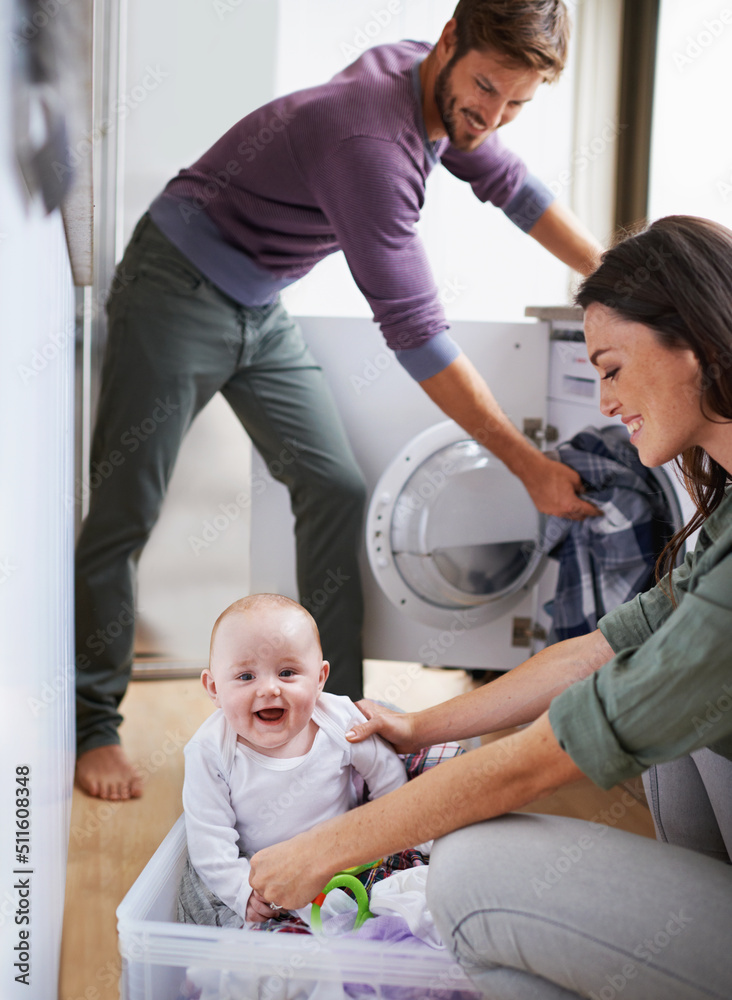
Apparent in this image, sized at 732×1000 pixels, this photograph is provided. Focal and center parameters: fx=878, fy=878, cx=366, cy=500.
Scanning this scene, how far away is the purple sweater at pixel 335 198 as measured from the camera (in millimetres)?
1366

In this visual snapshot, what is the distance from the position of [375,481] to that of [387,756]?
0.84 m

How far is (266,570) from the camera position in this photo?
1.79 metres

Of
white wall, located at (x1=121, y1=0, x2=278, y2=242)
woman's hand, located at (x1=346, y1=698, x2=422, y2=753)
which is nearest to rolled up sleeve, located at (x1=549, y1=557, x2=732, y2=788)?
woman's hand, located at (x1=346, y1=698, x2=422, y2=753)

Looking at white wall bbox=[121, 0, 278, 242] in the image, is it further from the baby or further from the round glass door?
the baby

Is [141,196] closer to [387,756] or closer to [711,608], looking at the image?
[387,756]

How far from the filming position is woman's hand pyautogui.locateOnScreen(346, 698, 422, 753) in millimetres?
1008

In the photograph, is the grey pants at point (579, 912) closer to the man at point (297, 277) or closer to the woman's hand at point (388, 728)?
the woman's hand at point (388, 728)

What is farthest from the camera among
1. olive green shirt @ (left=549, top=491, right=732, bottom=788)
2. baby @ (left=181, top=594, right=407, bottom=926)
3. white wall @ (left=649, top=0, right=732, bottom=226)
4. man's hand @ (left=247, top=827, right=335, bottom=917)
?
white wall @ (left=649, top=0, right=732, bottom=226)

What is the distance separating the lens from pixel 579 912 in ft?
2.24

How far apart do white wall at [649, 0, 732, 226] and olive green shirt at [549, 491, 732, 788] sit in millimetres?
1660

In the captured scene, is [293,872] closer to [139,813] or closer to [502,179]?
[139,813]

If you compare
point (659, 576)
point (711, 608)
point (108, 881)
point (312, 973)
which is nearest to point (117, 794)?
point (108, 881)

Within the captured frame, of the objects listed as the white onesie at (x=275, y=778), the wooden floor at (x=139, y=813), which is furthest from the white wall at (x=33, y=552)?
the white onesie at (x=275, y=778)

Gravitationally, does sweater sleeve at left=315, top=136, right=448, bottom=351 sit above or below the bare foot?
above
